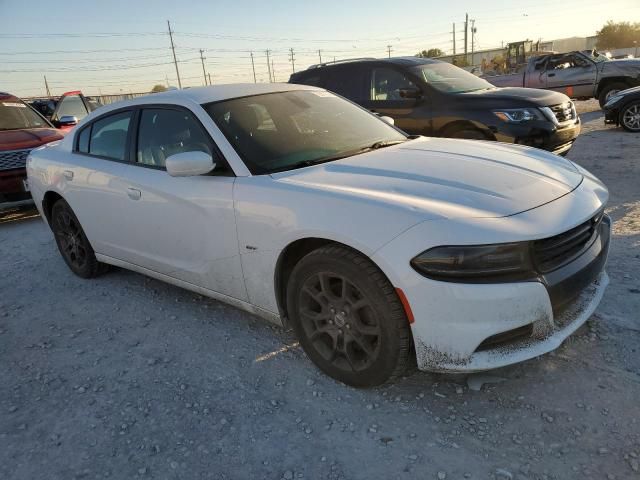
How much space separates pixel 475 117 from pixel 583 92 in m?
10.1

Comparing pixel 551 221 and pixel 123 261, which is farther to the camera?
pixel 123 261

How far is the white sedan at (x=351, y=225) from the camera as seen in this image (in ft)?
7.23

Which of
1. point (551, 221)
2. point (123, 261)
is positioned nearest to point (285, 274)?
point (551, 221)

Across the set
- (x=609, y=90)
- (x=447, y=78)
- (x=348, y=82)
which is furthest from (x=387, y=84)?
Answer: (x=609, y=90)

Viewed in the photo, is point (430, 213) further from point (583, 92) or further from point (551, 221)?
point (583, 92)

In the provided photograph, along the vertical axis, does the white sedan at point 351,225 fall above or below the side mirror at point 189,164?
below

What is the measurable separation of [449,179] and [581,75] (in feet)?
46.6

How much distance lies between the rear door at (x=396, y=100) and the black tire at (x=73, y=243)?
4293 mm

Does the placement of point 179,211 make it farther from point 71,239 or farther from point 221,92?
point 71,239

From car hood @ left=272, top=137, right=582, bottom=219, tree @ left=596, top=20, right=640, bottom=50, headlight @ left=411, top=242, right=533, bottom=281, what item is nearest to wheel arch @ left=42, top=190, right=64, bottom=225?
car hood @ left=272, top=137, right=582, bottom=219

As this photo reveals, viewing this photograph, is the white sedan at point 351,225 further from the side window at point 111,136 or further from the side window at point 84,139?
the side window at point 84,139

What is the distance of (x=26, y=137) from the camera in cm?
753

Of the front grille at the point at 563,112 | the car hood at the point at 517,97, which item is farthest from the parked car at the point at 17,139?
the front grille at the point at 563,112

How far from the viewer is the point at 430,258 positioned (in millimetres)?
2180
